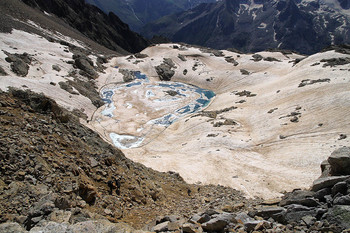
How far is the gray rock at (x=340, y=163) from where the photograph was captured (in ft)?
39.3

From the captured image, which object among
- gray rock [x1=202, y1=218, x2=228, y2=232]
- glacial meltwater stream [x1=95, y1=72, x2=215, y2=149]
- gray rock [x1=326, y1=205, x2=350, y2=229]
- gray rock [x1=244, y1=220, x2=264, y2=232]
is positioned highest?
gray rock [x1=326, y1=205, x2=350, y2=229]

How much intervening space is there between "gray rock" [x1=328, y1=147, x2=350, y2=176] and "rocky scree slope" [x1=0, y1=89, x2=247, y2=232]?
21.7 ft

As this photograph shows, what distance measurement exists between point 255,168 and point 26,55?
6340 centimetres

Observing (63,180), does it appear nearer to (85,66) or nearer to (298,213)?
(298,213)

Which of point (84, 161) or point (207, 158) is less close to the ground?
point (84, 161)

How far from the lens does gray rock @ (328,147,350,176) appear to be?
39.3 feet

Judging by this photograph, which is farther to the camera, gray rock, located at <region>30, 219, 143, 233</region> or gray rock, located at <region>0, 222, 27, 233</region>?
gray rock, located at <region>30, 219, 143, 233</region>

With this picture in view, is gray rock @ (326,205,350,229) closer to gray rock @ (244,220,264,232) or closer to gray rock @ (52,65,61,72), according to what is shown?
gray rock @ (244,220,264,232)

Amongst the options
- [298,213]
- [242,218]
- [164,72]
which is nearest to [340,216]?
[298,213]

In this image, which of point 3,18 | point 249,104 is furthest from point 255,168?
point 3,18

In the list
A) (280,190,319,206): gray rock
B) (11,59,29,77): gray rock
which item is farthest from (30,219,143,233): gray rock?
(11,59,29,77): gray rock

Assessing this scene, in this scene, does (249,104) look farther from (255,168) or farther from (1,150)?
(1,150)

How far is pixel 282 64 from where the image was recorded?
280 ft

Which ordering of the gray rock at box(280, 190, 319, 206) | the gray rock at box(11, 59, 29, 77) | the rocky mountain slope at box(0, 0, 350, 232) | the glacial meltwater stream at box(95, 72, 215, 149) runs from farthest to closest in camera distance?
the gray rock at box(11, 59, 29, 77)
the glacial meltwater stream at box(95, 72, 215, 149)
the gray rock at box(280, 190, 319, 206)
the rocky mountain slope at box(0, 0, 350, 232)
